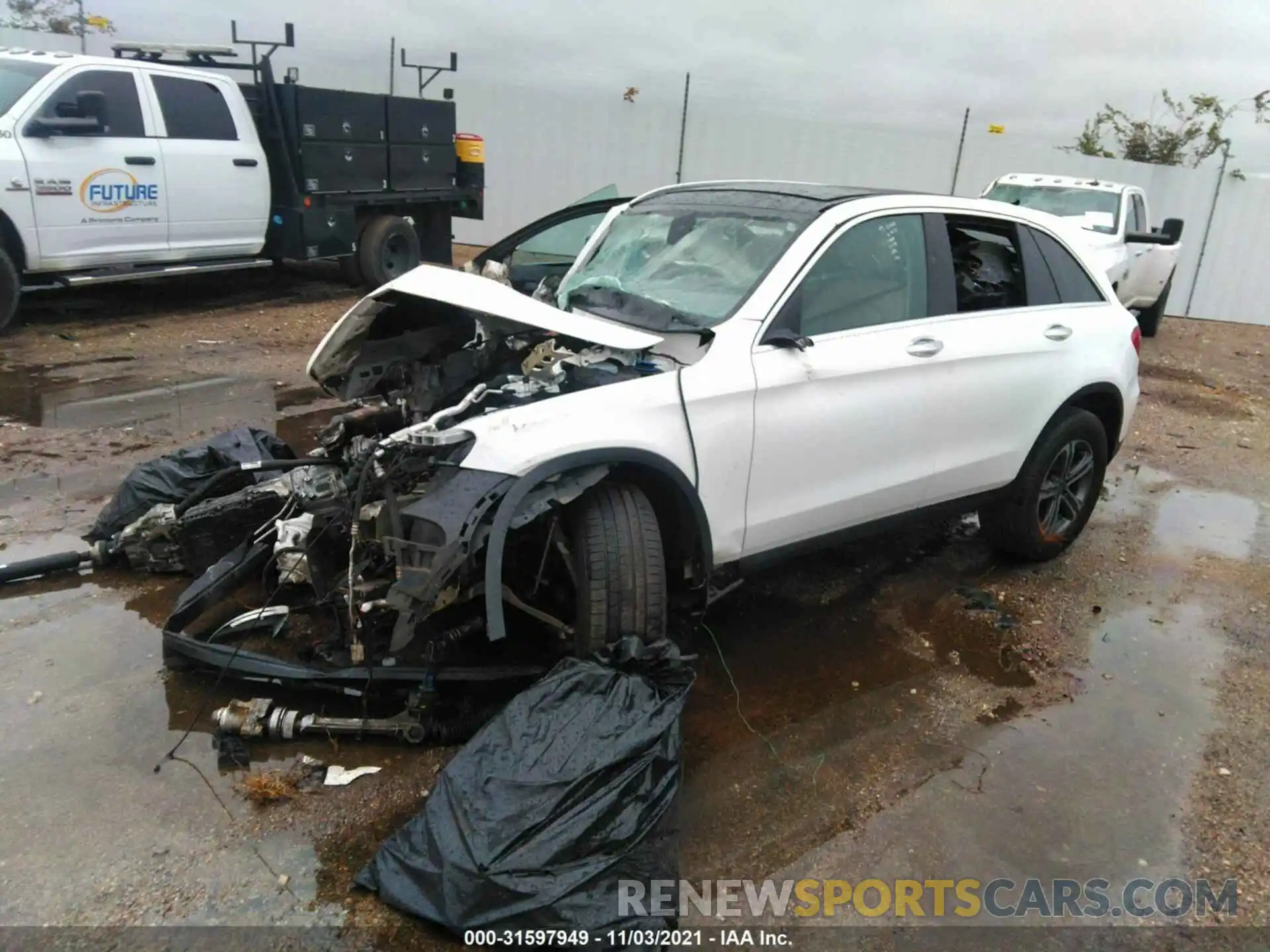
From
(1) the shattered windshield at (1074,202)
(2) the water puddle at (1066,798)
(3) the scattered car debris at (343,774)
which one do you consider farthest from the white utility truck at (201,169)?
(2) the water puddle at (1066,798)

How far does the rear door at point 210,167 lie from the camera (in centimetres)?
847

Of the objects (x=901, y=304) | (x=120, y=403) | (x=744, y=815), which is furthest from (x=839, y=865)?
(x=120, y=403)

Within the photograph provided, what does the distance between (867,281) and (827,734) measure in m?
Result: 1.81

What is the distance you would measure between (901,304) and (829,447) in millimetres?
796

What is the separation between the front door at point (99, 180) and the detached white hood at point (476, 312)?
5099 mm

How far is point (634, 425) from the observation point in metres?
3.05

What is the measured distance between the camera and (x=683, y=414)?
316cm

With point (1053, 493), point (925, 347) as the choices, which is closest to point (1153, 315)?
point (1053, 493)

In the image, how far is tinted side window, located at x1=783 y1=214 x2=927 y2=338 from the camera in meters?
3.60

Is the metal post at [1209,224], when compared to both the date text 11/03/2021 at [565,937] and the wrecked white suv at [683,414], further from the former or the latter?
the date text 11/03/2021 at [565,937]

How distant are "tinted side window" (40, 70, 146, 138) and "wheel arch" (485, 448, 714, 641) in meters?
6.95

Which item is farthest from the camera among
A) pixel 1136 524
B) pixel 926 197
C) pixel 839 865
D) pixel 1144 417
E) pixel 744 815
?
pixel 1144 417

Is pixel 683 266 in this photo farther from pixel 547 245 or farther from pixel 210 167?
pixel 210 167

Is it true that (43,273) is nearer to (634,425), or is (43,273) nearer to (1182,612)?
(634,425)
